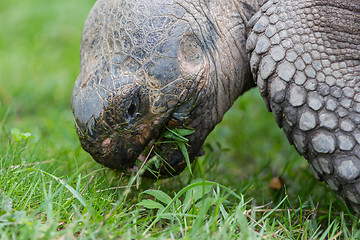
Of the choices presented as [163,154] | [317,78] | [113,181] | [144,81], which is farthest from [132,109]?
[317,78]

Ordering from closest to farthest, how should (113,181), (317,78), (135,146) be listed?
1. (317,78)
2. (135,146)
3. (113,181)

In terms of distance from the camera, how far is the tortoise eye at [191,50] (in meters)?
2.08

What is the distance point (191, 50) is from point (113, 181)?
0.73m

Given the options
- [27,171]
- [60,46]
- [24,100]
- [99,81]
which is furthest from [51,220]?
[60,46]

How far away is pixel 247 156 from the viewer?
364 cm

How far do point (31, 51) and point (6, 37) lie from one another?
1.59 feet

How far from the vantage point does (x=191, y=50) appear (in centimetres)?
211

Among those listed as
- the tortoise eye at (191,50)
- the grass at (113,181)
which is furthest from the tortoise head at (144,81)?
the grass at (113,181)

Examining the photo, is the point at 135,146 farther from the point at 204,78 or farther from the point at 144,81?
the point at 204,78

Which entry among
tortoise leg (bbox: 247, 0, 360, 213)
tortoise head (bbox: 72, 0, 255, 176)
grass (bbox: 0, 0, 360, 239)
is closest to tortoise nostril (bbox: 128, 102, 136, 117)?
tortoise head (bbox: 72, 0, 255, 176)

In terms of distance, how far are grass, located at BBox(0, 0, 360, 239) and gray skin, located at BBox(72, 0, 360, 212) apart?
8.1 inches

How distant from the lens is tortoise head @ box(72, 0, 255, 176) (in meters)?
2.03

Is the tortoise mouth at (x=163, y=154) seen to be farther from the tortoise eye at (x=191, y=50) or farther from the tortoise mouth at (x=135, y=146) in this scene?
the tortoise eye at (x=191, y=50)

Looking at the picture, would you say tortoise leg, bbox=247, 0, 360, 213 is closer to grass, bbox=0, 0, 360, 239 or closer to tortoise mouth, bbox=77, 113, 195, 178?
grass, bbox=0, 0, 360, 239
